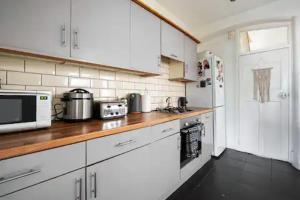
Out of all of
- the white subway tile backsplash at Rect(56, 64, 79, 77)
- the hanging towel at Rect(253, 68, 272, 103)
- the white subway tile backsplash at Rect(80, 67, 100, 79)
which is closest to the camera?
the white subway tile backsplash at Rect(56, 64, 79, 77)

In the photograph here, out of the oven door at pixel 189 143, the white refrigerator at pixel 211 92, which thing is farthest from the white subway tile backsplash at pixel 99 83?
the white refrigerator at pixel 211 92

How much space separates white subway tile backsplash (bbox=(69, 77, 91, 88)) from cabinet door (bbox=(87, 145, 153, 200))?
2.73ft

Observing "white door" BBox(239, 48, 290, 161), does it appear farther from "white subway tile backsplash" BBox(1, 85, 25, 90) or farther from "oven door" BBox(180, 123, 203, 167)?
"white subway tile backsplash" BBox(1, 85, 25, 90)

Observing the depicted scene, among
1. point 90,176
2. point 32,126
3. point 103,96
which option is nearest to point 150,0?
point 103,96

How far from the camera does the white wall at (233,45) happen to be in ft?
7.65

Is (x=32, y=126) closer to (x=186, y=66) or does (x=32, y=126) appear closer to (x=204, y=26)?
(x=186, y=66)

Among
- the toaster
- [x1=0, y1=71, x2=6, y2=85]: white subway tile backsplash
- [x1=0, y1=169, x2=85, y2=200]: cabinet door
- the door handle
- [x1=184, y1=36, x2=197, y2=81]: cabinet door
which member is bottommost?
[x1=0, y1=169, x2=85, y2=200]: cabinet door

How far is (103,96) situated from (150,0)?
1715 mm

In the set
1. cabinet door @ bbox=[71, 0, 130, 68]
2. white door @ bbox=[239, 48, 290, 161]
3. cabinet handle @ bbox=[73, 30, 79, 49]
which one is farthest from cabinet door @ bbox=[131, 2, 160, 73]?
white door @ bbox=[239, 48, 290, 161]

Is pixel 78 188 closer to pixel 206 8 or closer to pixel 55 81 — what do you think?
pixel 55 81

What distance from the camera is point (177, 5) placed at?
252 centimetres

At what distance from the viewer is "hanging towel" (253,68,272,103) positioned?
9.07 ft

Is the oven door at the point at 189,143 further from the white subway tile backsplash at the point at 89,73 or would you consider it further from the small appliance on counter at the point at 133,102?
the white subway tile backsplash at the point at 89,73

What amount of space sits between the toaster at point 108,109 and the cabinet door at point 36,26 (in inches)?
Result: 19.6
